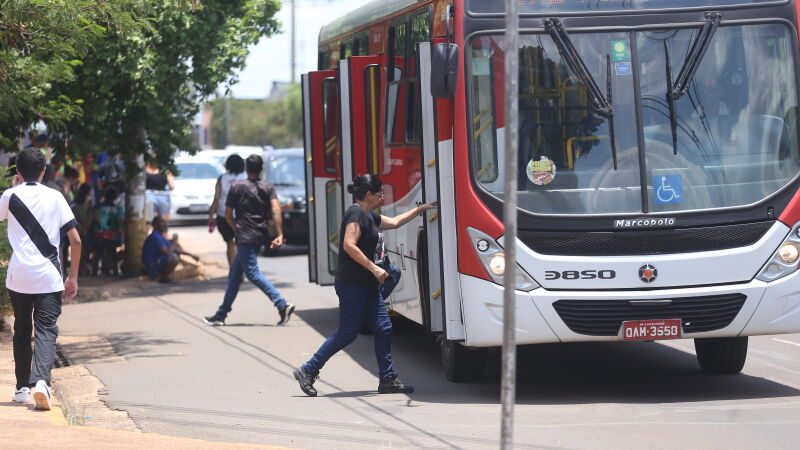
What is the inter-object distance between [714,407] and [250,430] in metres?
3.10

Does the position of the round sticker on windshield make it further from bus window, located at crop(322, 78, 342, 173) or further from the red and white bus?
bus window, located at crop(322, 78, 342, 173)

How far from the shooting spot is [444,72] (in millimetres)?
8531

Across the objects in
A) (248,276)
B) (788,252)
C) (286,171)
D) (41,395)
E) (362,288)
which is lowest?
(41,395)

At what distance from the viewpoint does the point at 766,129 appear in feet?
29.1

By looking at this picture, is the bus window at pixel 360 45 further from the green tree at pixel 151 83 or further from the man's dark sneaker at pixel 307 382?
the man's dark sneaker at pixel 307 382

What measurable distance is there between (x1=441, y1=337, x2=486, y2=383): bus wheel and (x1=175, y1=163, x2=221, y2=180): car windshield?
2226 centimetres

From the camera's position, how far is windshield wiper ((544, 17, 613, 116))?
28.7 feet

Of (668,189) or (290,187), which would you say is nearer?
(668,189)

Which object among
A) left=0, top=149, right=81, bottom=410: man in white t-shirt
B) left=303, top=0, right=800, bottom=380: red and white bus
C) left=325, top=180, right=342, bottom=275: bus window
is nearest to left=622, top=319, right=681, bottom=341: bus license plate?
left=303, top=0, right=800, bottom=380: red and white bus

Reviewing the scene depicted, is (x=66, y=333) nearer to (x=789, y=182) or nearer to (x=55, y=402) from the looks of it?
(x=55, y=402)

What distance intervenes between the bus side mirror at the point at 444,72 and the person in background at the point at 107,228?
11.5 metres

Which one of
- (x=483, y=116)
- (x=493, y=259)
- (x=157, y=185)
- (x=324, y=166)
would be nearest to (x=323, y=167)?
(x=324, y=166)

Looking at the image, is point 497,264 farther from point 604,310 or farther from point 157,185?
point 157,185

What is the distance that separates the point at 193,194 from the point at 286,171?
708cm
